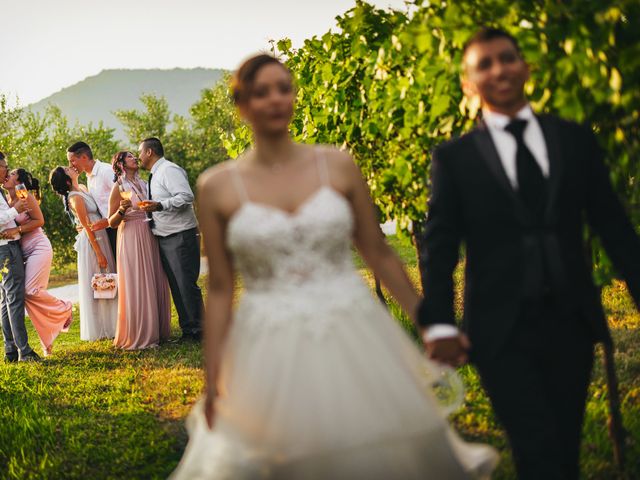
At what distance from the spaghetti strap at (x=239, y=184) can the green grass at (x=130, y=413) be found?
230cm

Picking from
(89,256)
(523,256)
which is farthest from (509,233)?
(89,256)

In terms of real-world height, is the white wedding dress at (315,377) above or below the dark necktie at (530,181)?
below

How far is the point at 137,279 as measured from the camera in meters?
10.1

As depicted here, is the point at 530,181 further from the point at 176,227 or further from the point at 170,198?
the point at 176,227

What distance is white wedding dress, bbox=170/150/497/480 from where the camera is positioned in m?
2.78

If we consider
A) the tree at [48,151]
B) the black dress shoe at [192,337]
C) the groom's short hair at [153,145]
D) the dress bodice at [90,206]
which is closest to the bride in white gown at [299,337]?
the groom's short hair at [153,145]

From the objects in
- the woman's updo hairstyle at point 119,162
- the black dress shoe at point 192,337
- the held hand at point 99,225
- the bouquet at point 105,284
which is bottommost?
the black dress shoe at point 192,337

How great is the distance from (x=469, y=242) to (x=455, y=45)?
4.42 ft

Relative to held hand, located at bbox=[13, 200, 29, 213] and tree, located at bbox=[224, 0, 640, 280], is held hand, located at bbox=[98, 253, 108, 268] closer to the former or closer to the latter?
held hand, located at bbox=[13, 200, 29, 213]

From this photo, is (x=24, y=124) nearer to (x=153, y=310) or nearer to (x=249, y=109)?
(x=153, y=310)

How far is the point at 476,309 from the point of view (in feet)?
10.1

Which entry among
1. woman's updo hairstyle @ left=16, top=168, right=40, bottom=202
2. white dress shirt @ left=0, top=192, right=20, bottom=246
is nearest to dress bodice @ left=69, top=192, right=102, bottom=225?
woman's updo hairstyle @ left=16, top=168, right=40, bottom=202

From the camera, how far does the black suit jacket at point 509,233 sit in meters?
2.95

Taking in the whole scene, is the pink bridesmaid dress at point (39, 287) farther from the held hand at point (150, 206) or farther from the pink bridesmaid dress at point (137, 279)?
the held hand at point (150, 206)
